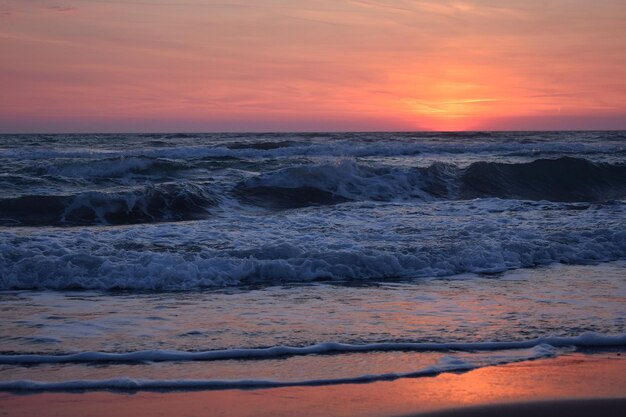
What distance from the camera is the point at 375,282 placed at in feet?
25.2

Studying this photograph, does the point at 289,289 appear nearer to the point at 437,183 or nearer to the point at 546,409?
the point at 546,409

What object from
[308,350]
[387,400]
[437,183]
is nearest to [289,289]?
[308,350]

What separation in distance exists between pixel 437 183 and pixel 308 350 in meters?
14.8

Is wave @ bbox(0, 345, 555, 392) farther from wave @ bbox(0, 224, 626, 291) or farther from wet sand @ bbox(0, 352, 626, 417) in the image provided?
wave @ bbox(0, 224, 626, 291)

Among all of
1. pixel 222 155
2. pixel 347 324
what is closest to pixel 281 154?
pixel 222 155

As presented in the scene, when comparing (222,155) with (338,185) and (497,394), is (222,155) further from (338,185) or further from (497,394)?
(497,394)

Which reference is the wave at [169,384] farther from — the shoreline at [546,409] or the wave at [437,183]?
the wave at [437,183]

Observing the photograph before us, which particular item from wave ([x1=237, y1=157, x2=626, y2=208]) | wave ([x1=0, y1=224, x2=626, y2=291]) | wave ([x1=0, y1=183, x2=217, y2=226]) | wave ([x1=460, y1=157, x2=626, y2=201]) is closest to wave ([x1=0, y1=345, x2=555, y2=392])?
wave ([x1=0, y1=224, x2=626, y2=291])

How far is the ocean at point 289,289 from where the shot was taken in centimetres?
469

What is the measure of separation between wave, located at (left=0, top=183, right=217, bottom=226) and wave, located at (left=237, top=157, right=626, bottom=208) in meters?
1.95

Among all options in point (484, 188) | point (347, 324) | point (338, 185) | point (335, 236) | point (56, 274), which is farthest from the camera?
point (484, 188)

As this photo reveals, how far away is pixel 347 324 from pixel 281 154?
23.5 metres

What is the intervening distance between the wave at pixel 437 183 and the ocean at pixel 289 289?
192cm

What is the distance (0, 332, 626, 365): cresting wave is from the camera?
4.72 m
